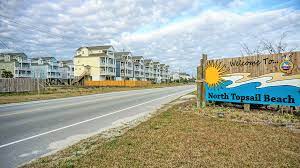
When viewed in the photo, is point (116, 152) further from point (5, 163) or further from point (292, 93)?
point (292, 93)

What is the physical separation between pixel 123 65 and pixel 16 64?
40460mm

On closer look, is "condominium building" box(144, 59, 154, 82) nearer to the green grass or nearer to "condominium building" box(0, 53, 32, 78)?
"condominium building" box(0, 53, 32, 78)

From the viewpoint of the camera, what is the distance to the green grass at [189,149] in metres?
4.51

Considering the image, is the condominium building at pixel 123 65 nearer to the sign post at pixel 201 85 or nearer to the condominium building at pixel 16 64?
the condominium building at pixel 16 64

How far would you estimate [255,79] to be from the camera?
10.5 metres

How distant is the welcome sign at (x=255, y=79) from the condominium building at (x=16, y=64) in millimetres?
89752

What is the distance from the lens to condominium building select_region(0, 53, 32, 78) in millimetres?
84812

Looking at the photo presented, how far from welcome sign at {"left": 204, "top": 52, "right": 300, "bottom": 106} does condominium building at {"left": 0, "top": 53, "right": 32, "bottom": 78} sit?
89.8m

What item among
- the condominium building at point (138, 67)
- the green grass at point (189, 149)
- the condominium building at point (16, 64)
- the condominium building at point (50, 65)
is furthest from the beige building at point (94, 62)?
the green grass at point (189, 149)

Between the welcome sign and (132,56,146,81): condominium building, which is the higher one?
(132,56,146,81): condominium building

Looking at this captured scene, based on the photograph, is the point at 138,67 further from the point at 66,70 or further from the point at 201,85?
the point at 201,85

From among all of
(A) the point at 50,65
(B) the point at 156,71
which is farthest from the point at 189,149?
(B) the point at 156,71

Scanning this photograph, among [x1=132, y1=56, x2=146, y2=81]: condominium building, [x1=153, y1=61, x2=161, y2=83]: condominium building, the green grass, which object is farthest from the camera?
[x1=153, y1=61, x2=161, y2=83]: condominium building

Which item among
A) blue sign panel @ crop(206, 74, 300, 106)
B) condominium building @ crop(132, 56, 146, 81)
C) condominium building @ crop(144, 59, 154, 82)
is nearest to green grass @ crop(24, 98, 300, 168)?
blue sign panel @ crop(206, 74, 300, 106)
